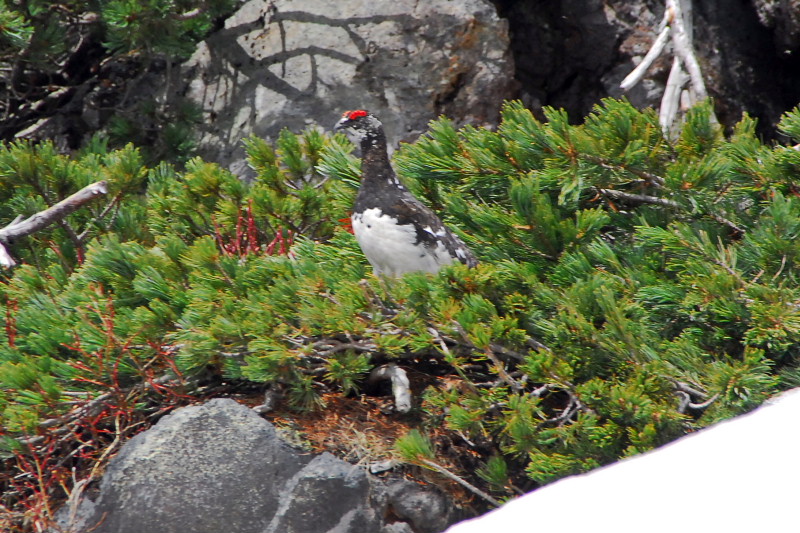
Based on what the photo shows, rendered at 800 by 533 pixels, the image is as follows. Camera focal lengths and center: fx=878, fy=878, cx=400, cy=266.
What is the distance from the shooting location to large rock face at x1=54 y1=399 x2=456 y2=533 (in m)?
2.24

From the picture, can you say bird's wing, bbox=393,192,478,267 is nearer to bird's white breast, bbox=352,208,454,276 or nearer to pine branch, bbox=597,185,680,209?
bird's white breast, bbox=352,208,454,276

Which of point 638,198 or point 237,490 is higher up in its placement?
point 638,198

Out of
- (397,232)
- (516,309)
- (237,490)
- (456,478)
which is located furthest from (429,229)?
(237,490)

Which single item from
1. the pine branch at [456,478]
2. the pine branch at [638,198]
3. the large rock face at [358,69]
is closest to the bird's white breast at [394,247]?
the pine branch at [638,198]

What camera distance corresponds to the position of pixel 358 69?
4492 millimetres

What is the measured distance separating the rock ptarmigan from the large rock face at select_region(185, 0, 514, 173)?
1.68 meters

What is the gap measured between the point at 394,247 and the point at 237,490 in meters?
0.84

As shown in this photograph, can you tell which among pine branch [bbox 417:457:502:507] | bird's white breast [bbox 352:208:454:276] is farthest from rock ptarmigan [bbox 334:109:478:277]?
pine branch [bbox 417:457:502:507]

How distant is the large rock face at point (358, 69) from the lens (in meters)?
4.43

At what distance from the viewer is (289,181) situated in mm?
3271

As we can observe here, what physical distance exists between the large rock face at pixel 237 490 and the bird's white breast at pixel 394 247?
0.63m

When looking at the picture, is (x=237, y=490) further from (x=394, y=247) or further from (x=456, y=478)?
(x=394, y=247)

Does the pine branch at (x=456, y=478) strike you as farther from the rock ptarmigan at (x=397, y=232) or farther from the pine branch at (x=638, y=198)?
the pine branch at (x=638, y=198)

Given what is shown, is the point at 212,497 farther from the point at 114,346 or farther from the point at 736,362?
the point at 736,362
